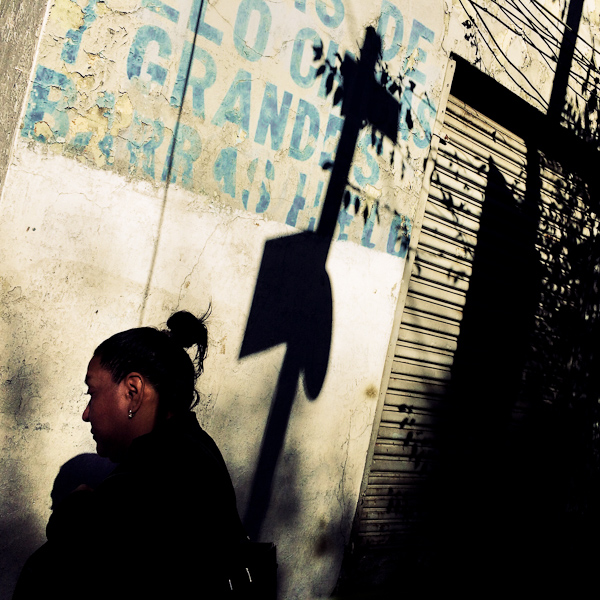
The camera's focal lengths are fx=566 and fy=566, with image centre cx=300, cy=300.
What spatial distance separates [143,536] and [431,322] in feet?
11.3

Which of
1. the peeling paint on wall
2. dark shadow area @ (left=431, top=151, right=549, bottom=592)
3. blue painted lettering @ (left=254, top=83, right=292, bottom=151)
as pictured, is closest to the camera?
the peeling paint on wall

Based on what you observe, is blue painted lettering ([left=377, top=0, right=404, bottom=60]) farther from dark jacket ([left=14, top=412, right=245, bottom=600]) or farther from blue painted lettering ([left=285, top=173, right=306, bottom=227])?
dark jacket ([left=14, top=412, right=245, bottom=600])

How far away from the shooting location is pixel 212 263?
3.26 metres

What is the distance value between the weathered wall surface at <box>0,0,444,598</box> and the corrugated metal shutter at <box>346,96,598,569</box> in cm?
33

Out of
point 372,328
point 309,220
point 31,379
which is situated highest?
point 309,220

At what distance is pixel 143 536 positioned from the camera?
1.37m

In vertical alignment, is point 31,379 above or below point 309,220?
below

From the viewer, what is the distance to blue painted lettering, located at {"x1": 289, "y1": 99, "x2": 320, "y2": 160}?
3.49 metres

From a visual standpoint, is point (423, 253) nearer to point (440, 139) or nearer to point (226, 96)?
point (440, 139)

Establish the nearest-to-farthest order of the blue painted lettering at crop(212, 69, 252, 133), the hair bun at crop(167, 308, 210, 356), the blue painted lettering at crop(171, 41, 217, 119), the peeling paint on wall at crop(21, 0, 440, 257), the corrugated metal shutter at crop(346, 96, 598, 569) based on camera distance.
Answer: the hair bun at crop(167, 308, 210, 356), the peeling paint on wall at crop(21, 0, 440, 257), the blue painted lettering at crop(171, 41, 217, 119), the blue painted lettering at crop(212, 69, 252, 133), the corrugated metal shutter at crop(346, 96, 598, 569)

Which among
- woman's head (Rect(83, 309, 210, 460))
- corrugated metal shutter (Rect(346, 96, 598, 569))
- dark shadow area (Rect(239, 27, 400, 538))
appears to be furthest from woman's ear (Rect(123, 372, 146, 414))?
corrugated metal shutter (Rect(346, 96, 598, 569))

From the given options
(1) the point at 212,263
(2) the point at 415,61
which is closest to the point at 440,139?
(2) the point at 415,61

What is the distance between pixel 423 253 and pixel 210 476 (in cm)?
314

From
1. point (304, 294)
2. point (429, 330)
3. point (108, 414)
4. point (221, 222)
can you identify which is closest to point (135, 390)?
point (108, 414)
